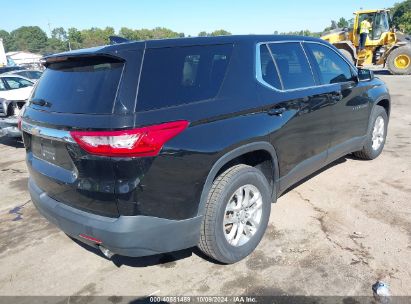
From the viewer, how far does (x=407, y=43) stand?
18531 mm

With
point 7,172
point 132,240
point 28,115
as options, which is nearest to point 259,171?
point 132,240

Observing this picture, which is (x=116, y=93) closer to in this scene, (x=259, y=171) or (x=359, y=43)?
(x=259, y=171)

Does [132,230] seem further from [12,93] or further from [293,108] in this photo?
[12,93]

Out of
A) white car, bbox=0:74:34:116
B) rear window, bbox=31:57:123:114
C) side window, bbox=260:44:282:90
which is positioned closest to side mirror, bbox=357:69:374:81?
side window, bbox=260:44:282:90

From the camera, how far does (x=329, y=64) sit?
4465 millimetres

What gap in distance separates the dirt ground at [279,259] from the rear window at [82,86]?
1.44m

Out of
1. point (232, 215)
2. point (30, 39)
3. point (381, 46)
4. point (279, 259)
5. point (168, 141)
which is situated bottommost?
point (279, 259)

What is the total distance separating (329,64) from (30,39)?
172736 millimetres

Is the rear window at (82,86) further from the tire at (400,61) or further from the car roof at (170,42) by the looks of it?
the tire at (400,61)

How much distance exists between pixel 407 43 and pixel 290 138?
59.9 feet

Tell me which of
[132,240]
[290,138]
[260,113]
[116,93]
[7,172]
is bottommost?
[7,172]

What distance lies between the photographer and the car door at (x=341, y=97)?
426 cm

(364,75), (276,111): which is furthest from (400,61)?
(276,111)

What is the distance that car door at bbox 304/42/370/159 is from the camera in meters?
4.26
